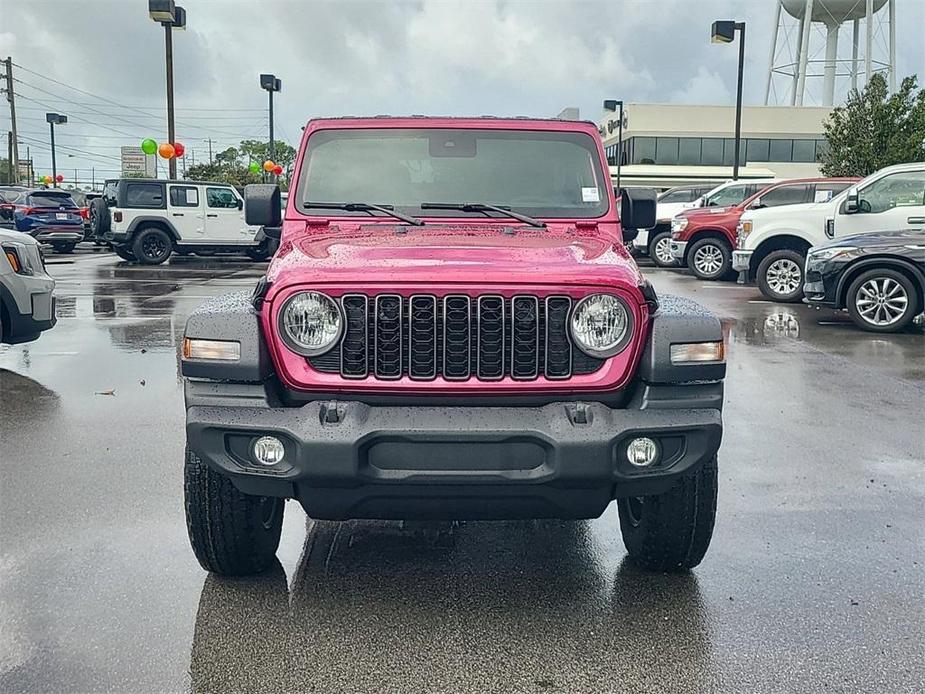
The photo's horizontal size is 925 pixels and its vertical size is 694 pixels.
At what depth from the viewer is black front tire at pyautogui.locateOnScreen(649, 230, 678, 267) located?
20.3 m

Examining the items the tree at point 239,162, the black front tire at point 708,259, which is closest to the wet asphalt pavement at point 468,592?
the black front tire at point 708,259

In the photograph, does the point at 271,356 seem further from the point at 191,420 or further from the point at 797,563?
the point at 797,563

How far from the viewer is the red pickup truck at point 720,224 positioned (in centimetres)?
1642

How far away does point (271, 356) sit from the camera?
3.34 meters

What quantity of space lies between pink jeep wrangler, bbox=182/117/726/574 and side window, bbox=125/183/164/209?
18.0 meters

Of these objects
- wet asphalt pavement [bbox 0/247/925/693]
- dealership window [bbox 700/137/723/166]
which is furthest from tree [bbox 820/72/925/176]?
dealership window [bbox 700/137/723/166]

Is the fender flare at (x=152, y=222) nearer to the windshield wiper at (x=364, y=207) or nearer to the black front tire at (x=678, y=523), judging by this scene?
the windshield wiper at (x=364, y=207)

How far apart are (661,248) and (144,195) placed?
37.1 feet

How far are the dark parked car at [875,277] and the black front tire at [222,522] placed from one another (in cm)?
885

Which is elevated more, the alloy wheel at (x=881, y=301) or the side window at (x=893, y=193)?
the side window at (x=893, y=193)

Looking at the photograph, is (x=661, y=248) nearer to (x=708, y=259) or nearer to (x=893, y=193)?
(x=708, y=259)

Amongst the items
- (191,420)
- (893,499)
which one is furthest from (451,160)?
(893,499)

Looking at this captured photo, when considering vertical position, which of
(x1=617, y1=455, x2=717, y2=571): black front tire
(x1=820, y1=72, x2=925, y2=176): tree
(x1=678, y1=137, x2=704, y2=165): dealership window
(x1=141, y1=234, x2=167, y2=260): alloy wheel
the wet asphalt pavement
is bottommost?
the wet asphalt pavement

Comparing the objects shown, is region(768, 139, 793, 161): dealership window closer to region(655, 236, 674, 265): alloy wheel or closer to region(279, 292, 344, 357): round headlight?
region(655, 236, 674, 265): alloy wheel
